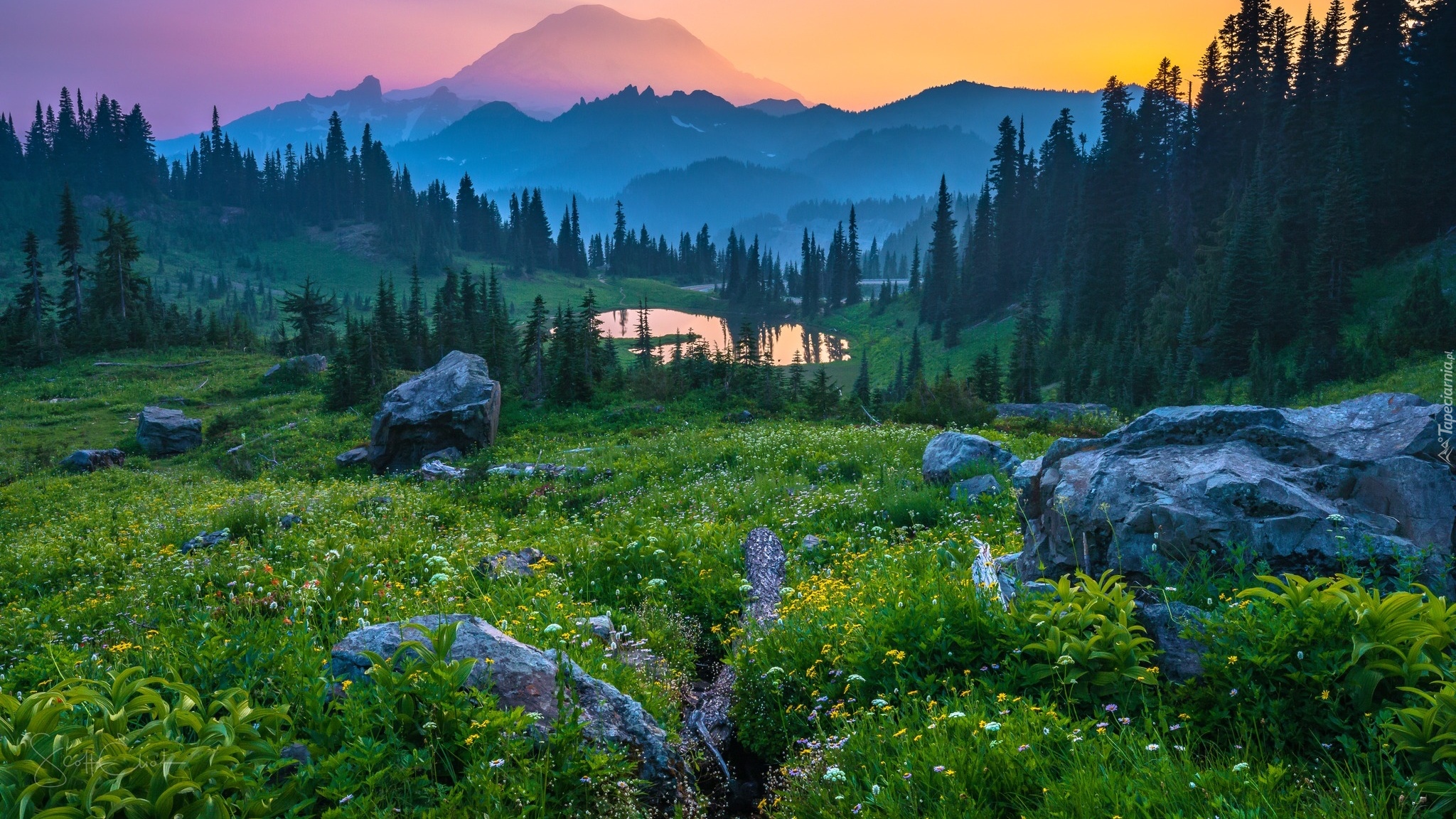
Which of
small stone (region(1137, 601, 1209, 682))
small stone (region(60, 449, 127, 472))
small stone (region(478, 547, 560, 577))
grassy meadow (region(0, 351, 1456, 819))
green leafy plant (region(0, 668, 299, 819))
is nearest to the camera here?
green leafy plant (region(0, 668, 299, 819))

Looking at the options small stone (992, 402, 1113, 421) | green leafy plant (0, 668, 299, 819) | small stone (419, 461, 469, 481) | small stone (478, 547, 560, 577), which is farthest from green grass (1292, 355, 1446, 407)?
green leafy plant (0, 668, 299, 819)

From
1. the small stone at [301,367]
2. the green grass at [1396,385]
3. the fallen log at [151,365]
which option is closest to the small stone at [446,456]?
the small stone at [301,367]

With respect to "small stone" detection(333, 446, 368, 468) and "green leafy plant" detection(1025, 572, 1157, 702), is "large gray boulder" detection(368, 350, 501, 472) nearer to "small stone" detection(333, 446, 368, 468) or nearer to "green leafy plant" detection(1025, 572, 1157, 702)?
"small stone" detection(333, 446, 368, 468)

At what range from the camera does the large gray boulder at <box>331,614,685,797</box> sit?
5.29 m

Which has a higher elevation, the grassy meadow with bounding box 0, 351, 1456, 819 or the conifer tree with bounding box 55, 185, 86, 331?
the conifer tree with bounding box 55, 185, 86, 331

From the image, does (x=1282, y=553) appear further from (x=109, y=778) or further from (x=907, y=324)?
(x=907, y=324)

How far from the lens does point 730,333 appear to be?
383ft

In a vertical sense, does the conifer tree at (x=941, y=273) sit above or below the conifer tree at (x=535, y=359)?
above

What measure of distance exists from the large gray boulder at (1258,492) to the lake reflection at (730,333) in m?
76.2

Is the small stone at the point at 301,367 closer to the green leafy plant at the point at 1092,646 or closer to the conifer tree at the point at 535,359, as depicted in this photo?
the conifer tree at the point at 535,359

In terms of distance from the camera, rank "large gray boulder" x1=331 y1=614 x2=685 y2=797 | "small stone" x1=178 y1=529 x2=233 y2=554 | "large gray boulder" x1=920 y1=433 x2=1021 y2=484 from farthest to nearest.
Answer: "large gray boulder" x1=920 y1=433 x2=1021 y2=484, "small stone" x1=178 y1=529 x2=233 y2=554, "large gray boulder" x1=331 y1=614 x2=685 y2=797

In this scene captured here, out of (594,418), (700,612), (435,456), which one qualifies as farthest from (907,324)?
(700,612)

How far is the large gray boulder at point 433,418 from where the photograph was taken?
23766 millimetres

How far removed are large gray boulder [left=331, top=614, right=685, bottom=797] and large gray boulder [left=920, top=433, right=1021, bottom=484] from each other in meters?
10.3
